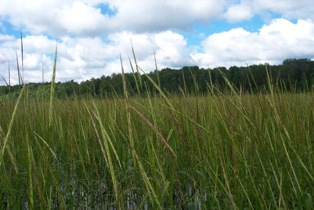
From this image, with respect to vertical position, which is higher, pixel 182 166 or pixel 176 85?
A: pixel 176 85

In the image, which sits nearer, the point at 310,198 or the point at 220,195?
the point at 310,198

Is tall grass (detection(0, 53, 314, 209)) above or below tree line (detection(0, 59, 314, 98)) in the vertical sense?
below

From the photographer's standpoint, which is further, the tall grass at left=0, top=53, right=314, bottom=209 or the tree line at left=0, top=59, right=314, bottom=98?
the tree line at left=0, top=59, right=314, bottom=98

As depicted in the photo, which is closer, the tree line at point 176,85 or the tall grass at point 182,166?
the tall grass at point 182,166

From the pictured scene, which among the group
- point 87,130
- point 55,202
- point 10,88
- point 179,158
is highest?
point 10,88

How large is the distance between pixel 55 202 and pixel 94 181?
30 cm

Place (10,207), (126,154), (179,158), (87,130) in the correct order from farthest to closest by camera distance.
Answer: (87,130) → (126,154) → (179,158) → (10,207)

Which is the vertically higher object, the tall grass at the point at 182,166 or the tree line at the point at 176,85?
the tree line at the point at 176,85

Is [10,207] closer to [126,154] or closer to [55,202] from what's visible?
[55,202]

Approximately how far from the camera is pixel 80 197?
6.25ft

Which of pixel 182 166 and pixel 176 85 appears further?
pixel 176 85

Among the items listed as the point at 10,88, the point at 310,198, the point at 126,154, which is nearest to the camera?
the point at 310,198

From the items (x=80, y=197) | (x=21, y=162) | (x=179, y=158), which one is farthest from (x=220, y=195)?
(x=21, y=162)

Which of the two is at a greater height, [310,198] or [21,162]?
[21,162]
